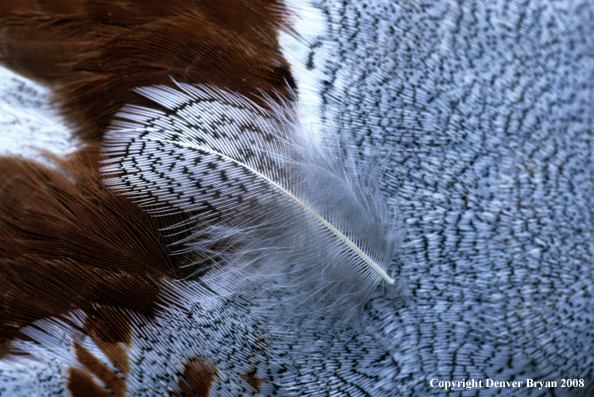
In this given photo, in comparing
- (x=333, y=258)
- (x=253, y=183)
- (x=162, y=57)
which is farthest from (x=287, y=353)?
(x=162, y=57)

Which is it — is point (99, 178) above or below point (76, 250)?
above

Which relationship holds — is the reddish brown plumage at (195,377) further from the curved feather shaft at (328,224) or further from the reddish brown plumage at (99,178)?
the curved feather shaft at (328,224)

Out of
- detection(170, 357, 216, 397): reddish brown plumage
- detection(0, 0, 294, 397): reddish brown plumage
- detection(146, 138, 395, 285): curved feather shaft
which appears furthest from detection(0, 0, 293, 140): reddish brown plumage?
detection(170, 357, 216, 397): reddish brown plumage

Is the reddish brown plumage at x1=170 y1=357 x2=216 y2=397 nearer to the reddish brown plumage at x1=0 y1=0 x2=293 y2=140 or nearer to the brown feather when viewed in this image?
the brown feather

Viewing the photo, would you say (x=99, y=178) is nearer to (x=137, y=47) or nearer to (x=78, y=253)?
(x=78, y=253)

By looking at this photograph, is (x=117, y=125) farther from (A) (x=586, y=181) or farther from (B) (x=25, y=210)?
(A) (x=586, y=181)

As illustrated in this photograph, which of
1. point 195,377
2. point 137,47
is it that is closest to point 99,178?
point 137,47
